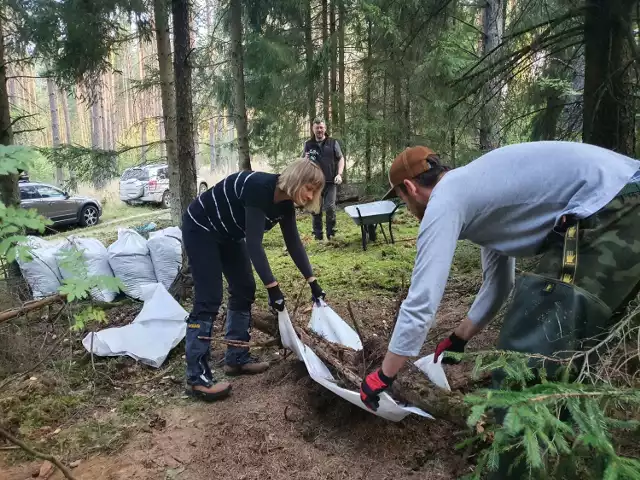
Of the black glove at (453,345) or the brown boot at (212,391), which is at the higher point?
the black glove at (453,345)

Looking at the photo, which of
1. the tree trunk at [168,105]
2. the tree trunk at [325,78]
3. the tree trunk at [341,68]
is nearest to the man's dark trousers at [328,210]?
the tree trunk at [168,105]

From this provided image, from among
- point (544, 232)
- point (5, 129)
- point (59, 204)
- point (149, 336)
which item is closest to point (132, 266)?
point (149, 336)

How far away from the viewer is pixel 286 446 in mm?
2432

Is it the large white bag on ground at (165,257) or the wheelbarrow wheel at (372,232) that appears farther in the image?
the wheelbarrow wheel at (372,232)

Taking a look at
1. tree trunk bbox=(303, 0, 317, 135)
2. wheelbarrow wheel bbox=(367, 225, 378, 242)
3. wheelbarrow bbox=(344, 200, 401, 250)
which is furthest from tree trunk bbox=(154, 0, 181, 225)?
tree trunk bbox=(303, 0, 317, 135)

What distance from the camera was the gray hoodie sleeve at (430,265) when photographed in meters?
1.60

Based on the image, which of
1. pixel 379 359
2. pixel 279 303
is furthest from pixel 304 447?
pixel 279 303

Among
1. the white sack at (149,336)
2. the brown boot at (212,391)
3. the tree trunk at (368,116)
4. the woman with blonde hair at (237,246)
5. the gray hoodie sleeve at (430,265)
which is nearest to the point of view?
→ the gray hoodie sleeve at (430,265)

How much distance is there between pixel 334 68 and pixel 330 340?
1023cm

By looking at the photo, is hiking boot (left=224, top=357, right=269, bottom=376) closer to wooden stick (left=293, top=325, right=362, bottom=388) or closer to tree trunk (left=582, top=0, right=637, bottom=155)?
wooden stick (left=293, top=325, right=362, bottom=388)

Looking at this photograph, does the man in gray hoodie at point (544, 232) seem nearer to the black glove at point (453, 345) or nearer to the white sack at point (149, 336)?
the black glove at point (453, 345)

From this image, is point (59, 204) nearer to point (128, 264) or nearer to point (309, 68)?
point (309, 68)

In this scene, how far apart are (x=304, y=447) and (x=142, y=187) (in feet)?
52.3

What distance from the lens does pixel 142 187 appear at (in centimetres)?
1689
